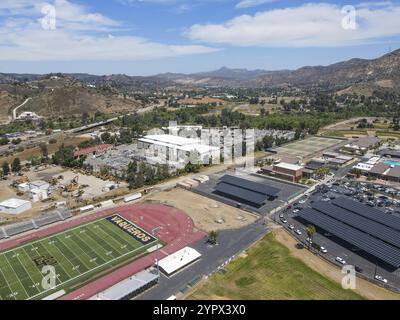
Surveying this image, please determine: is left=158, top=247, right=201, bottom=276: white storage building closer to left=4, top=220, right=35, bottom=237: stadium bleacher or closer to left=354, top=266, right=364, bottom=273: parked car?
left=354, top=266, right=364, bottom=273: parked car

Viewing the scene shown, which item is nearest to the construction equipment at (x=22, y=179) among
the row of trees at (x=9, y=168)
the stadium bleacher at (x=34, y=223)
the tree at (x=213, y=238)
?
the row of trees at (x=9, y=168)

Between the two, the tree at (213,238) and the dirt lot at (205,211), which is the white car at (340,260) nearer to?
the dirt lot at (205,211)

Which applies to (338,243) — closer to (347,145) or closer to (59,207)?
(59,207)

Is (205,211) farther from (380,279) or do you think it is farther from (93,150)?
(93,150)

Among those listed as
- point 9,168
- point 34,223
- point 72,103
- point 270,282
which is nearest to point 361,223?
point 270,282

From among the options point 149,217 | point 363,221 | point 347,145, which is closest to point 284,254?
point 363,221
